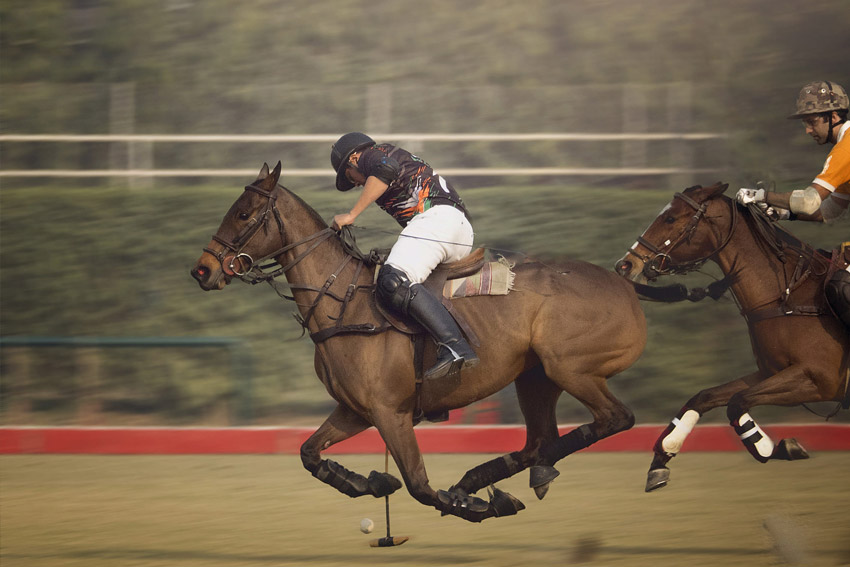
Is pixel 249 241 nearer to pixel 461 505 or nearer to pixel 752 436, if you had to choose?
pixel 461 505

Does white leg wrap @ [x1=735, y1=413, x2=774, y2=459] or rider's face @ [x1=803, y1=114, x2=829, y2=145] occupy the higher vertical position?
rider's face @ [x1=803, y1=114, x2=829, y2=145]

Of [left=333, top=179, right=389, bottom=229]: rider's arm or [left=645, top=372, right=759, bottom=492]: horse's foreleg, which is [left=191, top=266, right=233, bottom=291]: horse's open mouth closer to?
[left=333, top=179, right=389, bottom=229]: rider's arm

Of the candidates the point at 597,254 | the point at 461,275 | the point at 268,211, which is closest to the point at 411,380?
the point at 461,275

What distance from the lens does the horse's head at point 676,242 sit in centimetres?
617

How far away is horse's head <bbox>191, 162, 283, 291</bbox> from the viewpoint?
5.83 metres

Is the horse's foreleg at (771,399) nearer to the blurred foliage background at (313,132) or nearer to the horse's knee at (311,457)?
the horse's knee at (311,457)

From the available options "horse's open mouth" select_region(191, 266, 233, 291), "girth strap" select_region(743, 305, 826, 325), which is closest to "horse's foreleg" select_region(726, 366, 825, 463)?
"girth strap" select_region(743, 305, 826, 325)

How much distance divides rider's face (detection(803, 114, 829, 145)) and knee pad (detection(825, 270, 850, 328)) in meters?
0.79

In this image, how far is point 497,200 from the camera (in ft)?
34.6

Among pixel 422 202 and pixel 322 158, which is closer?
pixel 422 202

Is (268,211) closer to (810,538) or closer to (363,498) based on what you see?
(363,498)

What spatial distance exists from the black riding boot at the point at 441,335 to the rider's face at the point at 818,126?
7.56ft

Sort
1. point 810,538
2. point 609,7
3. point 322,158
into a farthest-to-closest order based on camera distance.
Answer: point 609,7
point 322,158
point 810,538

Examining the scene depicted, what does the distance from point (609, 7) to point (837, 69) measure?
11.4 feet
